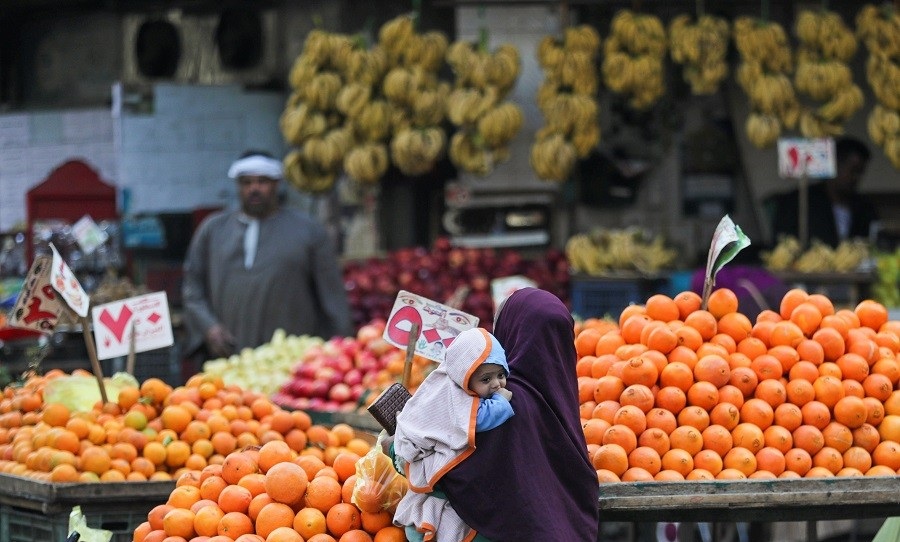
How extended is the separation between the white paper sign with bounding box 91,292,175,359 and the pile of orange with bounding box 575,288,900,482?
1882 mm

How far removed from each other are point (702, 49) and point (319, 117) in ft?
8.83

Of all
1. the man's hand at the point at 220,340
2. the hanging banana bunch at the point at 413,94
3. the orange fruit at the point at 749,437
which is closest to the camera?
the orange fruit at the point at 749,437

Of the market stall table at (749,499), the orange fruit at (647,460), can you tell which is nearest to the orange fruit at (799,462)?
the market stall table at (749,499)

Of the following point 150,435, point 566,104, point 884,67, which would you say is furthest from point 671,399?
point 884,67

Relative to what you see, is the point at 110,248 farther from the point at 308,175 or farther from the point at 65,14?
the point at 65,14

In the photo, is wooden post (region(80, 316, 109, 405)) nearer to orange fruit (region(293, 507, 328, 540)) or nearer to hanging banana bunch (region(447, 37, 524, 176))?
orange fruit (region(293, 507, 328, 540))

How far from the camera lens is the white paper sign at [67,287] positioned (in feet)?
15.2

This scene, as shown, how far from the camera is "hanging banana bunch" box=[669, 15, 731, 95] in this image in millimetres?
8562

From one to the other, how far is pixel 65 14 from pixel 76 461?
7.45 m

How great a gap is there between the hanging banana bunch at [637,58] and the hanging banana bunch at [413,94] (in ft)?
3.78

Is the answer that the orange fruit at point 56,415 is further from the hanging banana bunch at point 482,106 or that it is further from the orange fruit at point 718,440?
the hanging banana bunch at point 482,106

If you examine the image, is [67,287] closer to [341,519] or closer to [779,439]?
[341,519]

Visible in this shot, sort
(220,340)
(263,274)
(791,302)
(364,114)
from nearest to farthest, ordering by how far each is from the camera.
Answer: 1. (791,302)
2. (220,340)
3. (263,274)
4. (364,114)

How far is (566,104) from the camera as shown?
859cm
